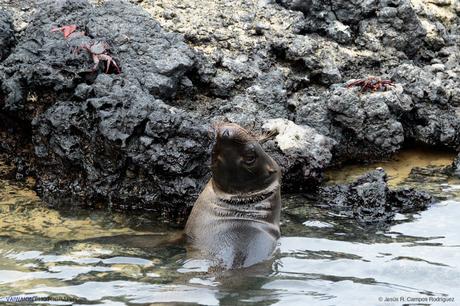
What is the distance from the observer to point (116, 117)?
683cm

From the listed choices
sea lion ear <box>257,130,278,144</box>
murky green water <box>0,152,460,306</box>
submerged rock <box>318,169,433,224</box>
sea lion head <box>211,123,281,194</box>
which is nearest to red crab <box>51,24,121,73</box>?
murky green water <box>0,152,460,306</box>

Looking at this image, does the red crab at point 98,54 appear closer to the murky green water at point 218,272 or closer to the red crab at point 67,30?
the red crab at point 67,30

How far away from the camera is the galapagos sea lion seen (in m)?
6.09

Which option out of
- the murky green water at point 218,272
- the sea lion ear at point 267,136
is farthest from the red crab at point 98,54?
the sea lion ear at point 267,136

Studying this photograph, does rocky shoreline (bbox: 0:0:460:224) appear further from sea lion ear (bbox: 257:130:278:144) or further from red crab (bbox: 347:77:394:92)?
sea lion ear (bbox: 257:130:278:144)

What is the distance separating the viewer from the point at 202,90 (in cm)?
795

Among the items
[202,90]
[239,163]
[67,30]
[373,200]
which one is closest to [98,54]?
[67,30]

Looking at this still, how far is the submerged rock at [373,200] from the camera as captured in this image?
7.12 metres

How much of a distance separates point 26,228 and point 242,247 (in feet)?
6.09

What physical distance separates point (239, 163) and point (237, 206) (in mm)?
439

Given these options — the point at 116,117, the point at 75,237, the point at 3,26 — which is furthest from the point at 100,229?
the point at 3,26

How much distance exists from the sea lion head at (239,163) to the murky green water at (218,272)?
0.56 m

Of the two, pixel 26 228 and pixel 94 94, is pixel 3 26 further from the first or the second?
pixel 26 228

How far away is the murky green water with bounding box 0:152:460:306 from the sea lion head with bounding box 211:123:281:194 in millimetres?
556
